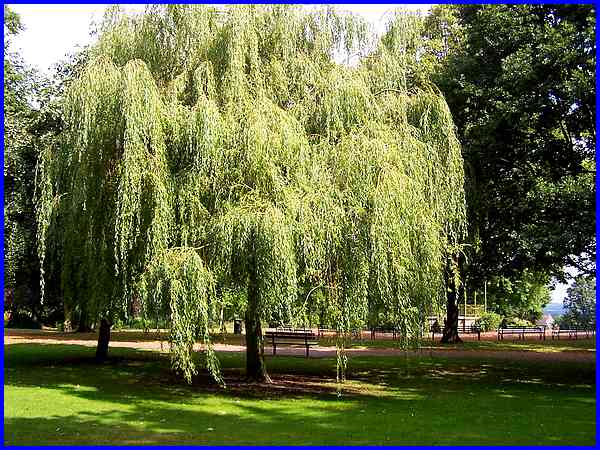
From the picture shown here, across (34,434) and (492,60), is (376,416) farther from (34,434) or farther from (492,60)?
(492,60)

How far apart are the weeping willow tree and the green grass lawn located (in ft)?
3.74

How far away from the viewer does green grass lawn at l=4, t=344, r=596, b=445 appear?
9289 mm

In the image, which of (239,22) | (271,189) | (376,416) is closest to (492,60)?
(239,22)

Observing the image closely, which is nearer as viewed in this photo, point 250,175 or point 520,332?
point 250,175

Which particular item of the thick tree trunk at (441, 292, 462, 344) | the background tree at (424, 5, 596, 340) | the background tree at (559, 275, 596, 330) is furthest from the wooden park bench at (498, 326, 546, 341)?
the background tree at (559, 275, 596, 330)

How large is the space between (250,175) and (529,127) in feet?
28.9

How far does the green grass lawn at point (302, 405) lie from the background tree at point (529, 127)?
3486 millimetres

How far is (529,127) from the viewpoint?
1709 centimetres

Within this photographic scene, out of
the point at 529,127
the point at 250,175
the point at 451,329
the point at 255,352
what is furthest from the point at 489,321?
the point at 250,175

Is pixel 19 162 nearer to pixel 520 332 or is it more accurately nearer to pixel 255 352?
Answer: pixel 255 352

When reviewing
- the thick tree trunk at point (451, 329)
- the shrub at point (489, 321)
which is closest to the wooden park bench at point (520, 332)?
the thick tree trunk at point (451, 329)

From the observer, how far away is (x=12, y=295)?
3422 cm

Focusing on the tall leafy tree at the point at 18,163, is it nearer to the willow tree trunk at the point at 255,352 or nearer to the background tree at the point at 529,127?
the willow tree trunk at the point at 255,352

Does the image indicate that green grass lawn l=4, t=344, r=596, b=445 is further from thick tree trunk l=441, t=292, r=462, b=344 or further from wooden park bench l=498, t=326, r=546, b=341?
wooden park bench l=498, t=326, r=546, b=341
